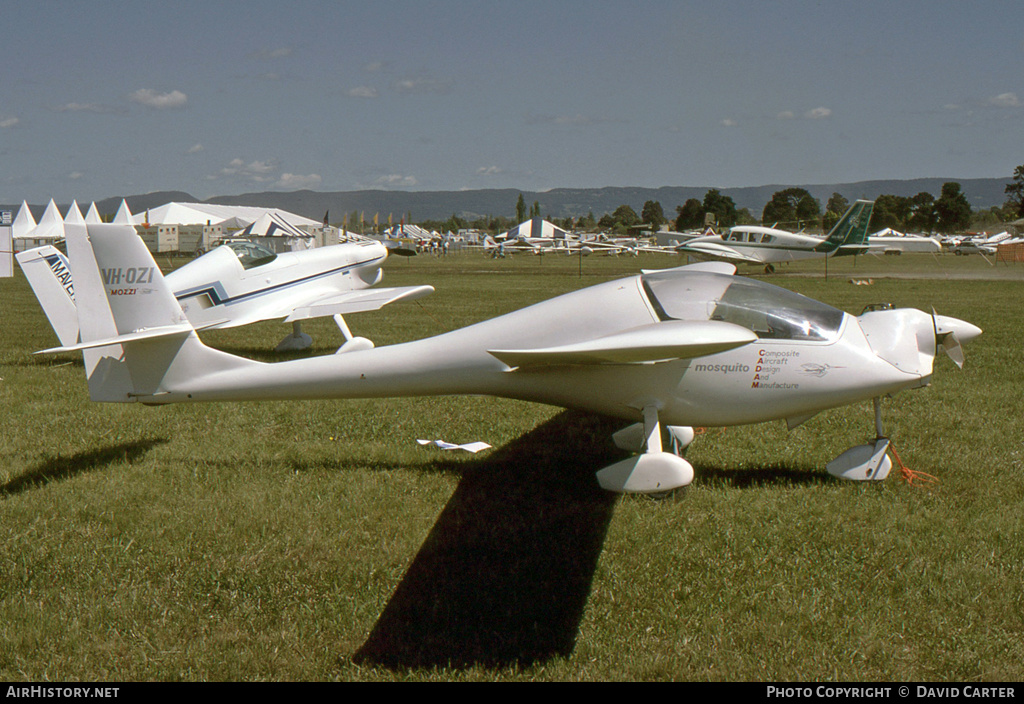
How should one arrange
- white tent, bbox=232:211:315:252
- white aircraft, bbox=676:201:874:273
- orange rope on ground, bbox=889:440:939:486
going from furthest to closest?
white tent, bbox=232:211:315:252, white aircraft, bbox=676:201:874:273, orange rope on ground, bbox=889:440:939:486

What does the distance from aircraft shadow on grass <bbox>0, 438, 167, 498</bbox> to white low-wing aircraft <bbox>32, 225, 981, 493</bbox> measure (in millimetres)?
A: 887

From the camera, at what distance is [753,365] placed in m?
5.47

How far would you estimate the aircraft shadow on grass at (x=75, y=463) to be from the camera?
600 centimetres

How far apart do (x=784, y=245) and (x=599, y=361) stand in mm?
38713

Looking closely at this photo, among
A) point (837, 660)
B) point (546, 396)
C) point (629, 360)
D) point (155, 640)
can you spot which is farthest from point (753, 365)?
point (155, 640)

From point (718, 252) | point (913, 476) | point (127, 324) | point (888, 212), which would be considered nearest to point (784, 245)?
point (718, 252)

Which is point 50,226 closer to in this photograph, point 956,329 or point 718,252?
point 718,252

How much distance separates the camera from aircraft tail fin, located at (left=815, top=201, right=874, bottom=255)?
133ft

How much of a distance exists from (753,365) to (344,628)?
3.36 m

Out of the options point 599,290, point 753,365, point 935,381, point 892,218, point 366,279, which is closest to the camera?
point 753,365

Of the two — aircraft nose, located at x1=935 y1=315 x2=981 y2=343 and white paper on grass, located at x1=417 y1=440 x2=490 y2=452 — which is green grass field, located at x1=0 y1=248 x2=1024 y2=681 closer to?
white paper on grass, located at x1=417 y1=440 x2=490 y2=452

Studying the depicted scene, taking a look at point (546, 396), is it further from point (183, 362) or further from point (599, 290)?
point (183, 362)

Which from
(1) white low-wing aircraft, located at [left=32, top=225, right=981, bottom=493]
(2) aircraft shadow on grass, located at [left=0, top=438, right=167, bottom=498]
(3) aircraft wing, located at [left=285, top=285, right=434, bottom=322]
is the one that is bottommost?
(2) aircraft shadow on grass, located at [left=0, top=438, right=167, bottom=498]

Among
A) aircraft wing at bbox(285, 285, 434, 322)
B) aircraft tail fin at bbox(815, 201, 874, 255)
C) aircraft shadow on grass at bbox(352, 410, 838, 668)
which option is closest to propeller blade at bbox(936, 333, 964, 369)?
aircraft shadow on grass at bbox(352, 410, 838, 668)
